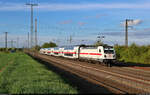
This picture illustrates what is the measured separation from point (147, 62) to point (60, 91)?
31.4 m

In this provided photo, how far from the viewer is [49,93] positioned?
10.9 meters

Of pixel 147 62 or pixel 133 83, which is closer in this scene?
pixel 133 83

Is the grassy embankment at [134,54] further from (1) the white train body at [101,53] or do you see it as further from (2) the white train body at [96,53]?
(1) the white train body at [101,53]

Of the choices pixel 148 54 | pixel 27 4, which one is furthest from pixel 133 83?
pixel 27 4

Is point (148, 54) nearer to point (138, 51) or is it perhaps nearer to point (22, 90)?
point (138, 51)

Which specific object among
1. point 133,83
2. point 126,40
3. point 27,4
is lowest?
point 133,83

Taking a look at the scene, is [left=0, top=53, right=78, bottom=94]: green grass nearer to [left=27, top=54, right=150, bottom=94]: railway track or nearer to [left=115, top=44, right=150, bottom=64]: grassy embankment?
[left=27, top=54, right=150, bottom=94]: railway track

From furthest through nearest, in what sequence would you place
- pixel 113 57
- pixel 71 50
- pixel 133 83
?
1. pixel 71 50
2. pixel 113 57
3. pixel 133 83

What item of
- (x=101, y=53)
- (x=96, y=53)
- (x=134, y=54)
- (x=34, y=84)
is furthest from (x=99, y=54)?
(x=34, y=84)

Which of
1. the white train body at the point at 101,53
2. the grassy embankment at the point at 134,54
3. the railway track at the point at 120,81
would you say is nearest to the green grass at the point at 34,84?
the railway track at the point at 120,81

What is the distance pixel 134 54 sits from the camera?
146ft

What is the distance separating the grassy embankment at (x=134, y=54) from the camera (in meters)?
40.9

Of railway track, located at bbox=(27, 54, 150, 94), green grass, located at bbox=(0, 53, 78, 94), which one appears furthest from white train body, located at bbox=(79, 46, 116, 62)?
green grass, located at bbox=(0, 53, 78, 94)

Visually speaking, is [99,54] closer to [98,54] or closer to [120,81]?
[98,54]
